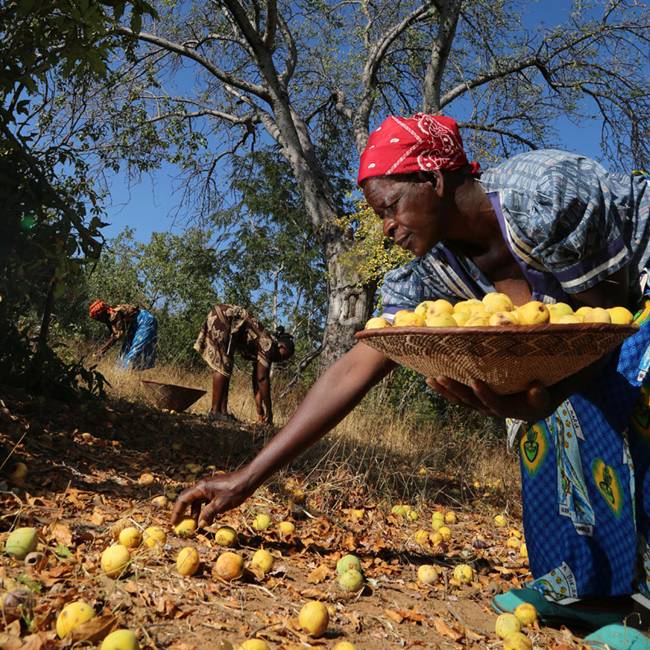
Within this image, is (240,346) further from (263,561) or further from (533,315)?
(533,315)

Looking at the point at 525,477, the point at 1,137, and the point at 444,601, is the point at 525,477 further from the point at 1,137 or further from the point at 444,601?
the point at 1,137

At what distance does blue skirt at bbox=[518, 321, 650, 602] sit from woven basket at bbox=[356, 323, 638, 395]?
51 centimetres

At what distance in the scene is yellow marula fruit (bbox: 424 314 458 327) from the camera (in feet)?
5.92

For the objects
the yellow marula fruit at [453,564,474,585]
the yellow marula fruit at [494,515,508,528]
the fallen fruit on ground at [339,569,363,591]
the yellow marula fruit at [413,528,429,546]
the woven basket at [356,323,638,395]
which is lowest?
the yellow marula fruit at [494,515,508,528]

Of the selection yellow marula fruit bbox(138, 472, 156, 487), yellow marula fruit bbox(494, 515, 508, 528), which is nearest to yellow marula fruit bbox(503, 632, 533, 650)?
yellow marula fruit bbox(138, 472, 156, 487)

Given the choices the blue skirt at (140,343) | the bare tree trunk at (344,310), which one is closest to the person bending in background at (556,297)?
the bare tree trunk at (344,310)

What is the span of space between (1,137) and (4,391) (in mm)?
1856

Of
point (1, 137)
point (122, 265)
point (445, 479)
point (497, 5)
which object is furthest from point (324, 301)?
point (1, 137)

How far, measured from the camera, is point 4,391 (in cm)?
476

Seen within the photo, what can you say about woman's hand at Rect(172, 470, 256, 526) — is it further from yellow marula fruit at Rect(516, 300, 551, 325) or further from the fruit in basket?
yellow marula fruit at Rect(516, 300, 551, 325)

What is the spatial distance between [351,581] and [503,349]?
1187mm

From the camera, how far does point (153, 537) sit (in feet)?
8.21

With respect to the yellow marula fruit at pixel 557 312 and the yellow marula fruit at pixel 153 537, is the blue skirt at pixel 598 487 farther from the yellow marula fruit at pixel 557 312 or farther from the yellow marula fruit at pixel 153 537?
the yellow marula fruit at pixel 153 537

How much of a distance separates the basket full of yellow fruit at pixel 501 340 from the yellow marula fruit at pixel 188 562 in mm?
1029
